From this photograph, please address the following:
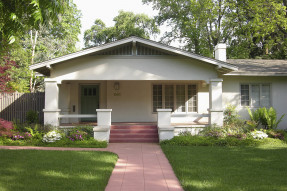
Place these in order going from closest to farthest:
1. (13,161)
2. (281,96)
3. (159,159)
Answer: (13,161) → (159,159) → (281,96)

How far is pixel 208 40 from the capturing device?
30125 mm

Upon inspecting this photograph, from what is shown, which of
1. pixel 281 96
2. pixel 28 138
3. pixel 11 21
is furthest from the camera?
pixel 281 96

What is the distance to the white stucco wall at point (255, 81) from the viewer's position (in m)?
14.2

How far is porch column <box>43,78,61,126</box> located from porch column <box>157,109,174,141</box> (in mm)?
4589

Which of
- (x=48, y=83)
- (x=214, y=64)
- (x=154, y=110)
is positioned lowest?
(x=154, y=110)

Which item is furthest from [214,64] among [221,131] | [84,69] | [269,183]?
[269,183]

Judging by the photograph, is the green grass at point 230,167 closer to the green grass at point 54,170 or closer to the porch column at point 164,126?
the porch column at point 164,126

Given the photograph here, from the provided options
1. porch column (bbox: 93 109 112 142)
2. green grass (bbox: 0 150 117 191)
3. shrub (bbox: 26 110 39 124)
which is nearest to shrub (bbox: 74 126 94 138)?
porch column (bbox: 93 109 112 142)

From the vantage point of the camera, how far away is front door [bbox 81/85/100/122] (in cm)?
1503

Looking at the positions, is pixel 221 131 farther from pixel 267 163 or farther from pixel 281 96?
pixel 281 96

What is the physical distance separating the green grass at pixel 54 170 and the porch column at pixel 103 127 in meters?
2.17

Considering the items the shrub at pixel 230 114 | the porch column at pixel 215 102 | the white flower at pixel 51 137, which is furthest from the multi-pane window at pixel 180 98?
the white flower at pixel 51 137

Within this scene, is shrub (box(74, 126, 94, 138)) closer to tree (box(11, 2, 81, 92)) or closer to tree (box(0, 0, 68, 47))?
tree (box(0, 0, 68, 47))

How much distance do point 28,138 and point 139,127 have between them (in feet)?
16.1
